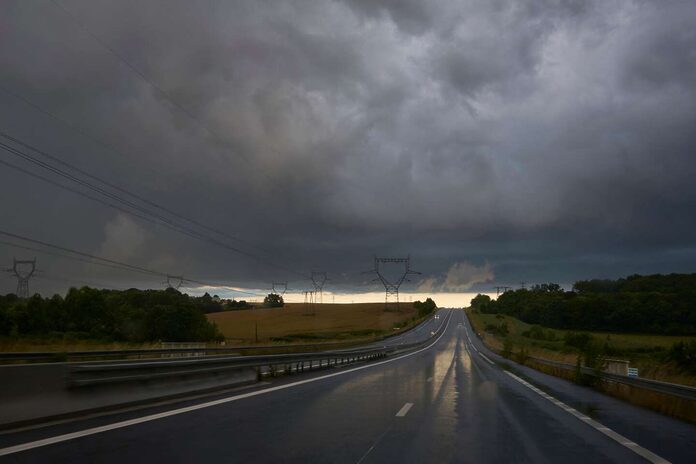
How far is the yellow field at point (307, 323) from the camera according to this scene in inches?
3954

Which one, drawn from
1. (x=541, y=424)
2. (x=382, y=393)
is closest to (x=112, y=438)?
(x=541, y=424)

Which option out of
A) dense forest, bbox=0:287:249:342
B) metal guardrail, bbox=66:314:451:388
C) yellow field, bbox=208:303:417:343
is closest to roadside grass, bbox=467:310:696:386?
metal guardrail, bbox=66:314:451:388

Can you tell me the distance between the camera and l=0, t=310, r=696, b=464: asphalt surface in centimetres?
835

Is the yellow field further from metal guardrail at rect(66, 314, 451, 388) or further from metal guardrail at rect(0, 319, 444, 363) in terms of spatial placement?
metal guardrail at rect(66, 314, 451, 388)

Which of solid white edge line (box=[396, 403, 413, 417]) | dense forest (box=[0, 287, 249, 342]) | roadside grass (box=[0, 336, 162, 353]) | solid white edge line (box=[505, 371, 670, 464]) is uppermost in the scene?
dense forest (box=[0, 287, 249, 342])

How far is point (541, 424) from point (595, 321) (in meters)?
113

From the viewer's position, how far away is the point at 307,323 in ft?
400

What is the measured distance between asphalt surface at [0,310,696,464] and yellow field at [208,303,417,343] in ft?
244

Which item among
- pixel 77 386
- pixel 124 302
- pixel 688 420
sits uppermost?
pixel 124 302

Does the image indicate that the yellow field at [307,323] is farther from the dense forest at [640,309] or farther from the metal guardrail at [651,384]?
the metal guardrail at [651,384]

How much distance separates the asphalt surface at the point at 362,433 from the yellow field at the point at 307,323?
74398mm

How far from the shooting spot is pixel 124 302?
106750 millimetres

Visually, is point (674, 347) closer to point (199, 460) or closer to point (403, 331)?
point (199, 460)

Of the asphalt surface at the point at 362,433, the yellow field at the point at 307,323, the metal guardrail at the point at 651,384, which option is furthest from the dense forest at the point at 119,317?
the asphalt surface at the point at 362,433
